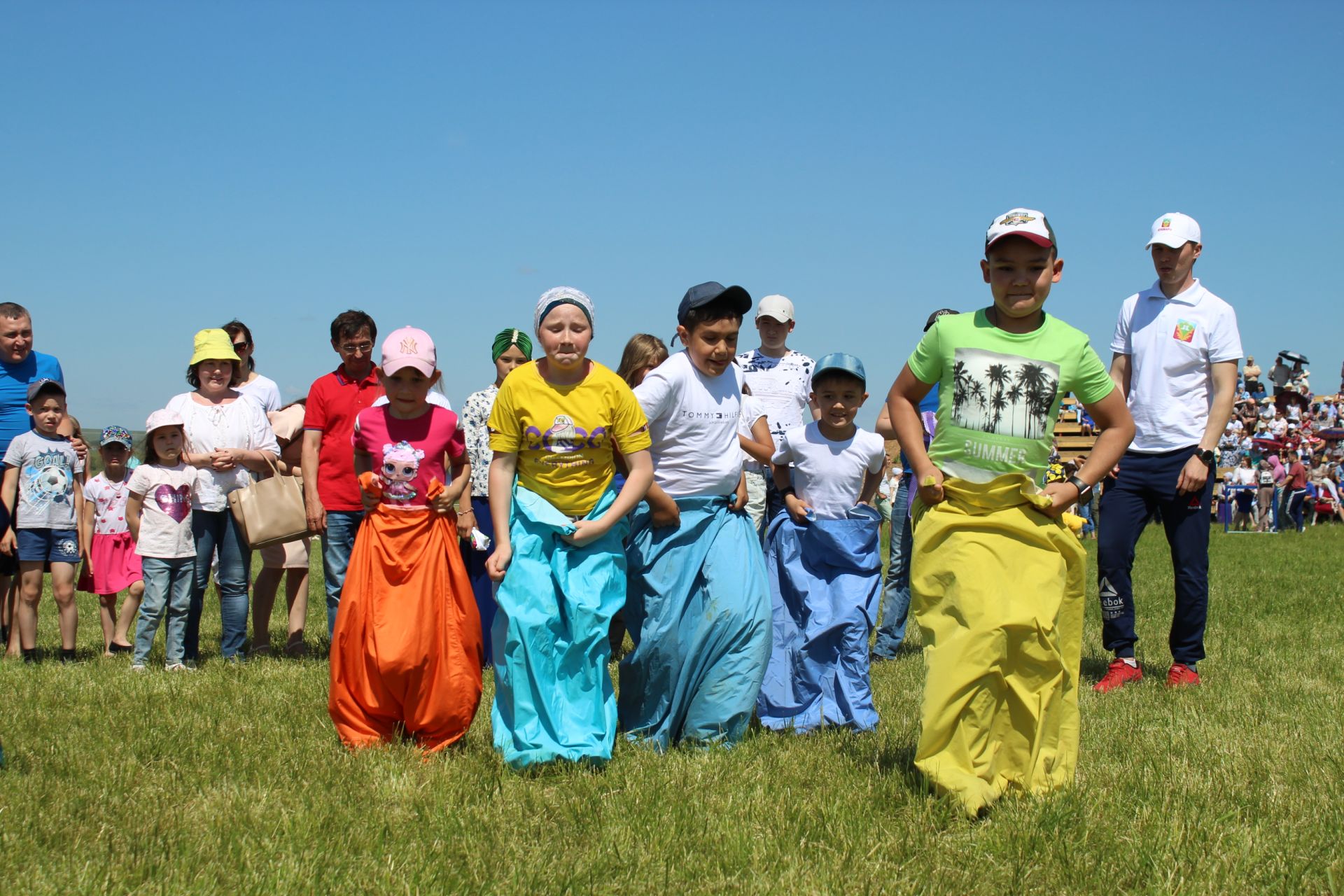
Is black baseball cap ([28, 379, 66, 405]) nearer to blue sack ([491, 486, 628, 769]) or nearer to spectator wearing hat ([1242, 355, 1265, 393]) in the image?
blue sack ([491, 486, 628, 769])

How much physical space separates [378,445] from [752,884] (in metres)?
2.78

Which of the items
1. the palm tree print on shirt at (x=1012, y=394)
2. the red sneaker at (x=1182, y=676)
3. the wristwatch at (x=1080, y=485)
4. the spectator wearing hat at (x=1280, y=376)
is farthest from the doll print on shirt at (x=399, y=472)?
the spectator wearing hat at (x=1280, y=376)

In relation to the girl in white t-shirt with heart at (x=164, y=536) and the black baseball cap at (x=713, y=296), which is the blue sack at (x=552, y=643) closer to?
the black baseball cap at (x=713, y=296)

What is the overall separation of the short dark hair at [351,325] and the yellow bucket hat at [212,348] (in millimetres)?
878

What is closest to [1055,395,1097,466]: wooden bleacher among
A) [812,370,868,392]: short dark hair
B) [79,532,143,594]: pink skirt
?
[79,532,143,594]: pink skirt

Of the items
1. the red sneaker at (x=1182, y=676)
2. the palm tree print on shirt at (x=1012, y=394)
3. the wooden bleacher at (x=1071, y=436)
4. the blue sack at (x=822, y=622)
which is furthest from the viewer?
the wooden bleacher at (x=1071, y=436)

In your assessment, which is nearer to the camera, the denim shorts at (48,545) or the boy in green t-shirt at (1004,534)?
the boy in green t-shirt at (1004,534)

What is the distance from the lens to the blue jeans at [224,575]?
7.95 meters

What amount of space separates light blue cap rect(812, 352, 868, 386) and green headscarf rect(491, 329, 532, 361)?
8.43 feet

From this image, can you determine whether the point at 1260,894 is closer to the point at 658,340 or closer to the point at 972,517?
the point at 972,517

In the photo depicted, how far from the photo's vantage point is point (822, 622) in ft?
19.5

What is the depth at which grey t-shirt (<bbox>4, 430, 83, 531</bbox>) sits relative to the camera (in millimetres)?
8023

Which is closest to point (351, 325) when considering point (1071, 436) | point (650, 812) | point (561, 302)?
point (561, 302)

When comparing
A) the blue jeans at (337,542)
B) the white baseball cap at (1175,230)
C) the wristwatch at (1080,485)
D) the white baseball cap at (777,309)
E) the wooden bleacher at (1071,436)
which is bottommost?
the blue jeans at (337,542)
